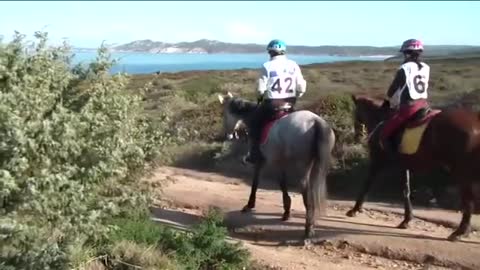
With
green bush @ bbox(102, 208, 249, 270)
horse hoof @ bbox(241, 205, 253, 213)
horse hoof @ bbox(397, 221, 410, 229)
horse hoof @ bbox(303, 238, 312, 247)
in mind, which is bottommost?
horse hoof @ bbox(241, 205, 253, 213)

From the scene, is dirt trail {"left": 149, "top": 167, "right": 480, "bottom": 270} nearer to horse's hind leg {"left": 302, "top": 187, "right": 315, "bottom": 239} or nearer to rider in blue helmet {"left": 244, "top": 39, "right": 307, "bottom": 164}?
horse's hind leg {"left": 302, "top": 187, "right": 315, "bottom": 239}

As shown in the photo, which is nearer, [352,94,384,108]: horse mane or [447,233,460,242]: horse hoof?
[447,233,460,242]: horse hoof

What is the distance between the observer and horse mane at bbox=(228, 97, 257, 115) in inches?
511

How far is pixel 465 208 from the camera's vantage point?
35.5 ft

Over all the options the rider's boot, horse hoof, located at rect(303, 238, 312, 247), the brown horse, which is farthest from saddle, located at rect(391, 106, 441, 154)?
the rider's boot

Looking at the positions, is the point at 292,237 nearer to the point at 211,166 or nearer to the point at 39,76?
the point at 39,76

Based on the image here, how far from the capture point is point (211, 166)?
20.4 meters

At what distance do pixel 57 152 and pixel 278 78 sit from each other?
5.85 meters


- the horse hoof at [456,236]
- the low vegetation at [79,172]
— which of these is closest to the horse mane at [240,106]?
the low vegetation at [79,172]

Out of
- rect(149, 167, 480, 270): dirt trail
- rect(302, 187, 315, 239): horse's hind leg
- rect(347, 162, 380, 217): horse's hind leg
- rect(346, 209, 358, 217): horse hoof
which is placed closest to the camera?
rect(149, 167, 480, 270): dirt trail

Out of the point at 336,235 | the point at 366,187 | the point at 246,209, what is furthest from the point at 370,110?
the point at 246,209

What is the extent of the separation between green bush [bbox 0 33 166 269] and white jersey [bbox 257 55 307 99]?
413cm

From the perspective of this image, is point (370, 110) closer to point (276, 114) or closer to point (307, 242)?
point (276, 114)

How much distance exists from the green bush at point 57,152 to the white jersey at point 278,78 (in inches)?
163
